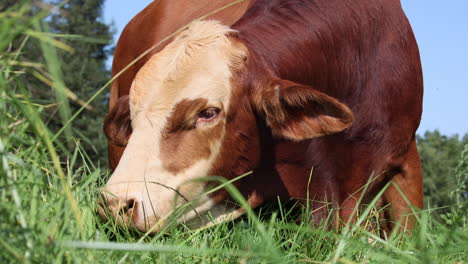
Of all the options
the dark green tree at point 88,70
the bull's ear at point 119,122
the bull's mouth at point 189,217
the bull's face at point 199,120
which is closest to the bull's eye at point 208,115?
the bull's face at point 199,120

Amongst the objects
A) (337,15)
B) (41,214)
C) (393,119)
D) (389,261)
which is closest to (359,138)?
(393,119)

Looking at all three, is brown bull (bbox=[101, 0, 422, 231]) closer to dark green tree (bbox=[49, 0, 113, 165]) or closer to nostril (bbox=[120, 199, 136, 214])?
nostril (bbox=[120, 199, 136, 214])

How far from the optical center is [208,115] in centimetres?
345

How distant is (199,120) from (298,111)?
0.61 metres

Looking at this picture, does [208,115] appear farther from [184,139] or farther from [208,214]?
[208,214]

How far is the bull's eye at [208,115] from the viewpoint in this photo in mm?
3425

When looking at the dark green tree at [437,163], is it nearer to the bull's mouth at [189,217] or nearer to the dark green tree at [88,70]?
the dark green tree at [88,70]

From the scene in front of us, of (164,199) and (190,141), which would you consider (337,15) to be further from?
(164,199)

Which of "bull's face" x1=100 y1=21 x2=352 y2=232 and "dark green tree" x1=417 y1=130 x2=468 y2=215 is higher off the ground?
"bull's face" x1=100 y1=21 x2=352 y2=232

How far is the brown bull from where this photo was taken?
3287 millimetres

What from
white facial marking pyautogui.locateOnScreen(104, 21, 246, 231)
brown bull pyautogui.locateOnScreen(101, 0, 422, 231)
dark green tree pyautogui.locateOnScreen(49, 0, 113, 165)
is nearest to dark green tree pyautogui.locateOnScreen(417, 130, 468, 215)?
dark green tree pyautogui.locateOnScreen(49, 0, 113, 165)

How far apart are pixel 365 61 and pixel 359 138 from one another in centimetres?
56

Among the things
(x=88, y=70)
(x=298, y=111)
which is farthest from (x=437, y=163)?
(x=298, y=111)

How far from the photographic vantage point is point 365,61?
4266 millimetres
